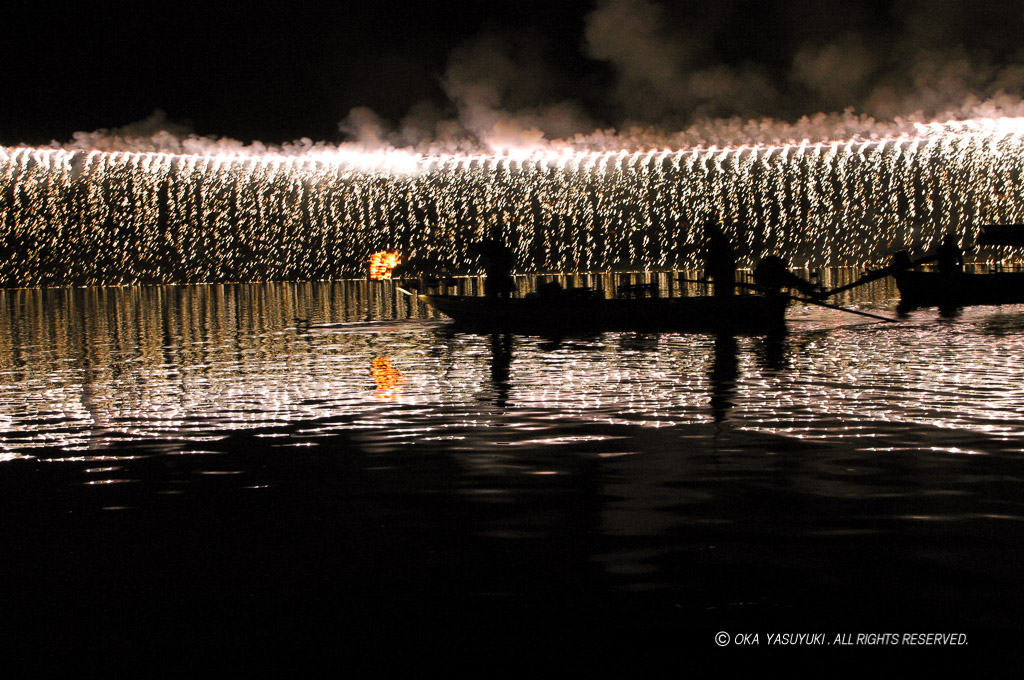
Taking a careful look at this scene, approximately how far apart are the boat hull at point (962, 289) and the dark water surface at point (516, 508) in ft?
68.9

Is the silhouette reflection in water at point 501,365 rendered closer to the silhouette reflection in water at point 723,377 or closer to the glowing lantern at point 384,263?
the silhouette reflection in water at point 723,377

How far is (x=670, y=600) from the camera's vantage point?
6645 mm

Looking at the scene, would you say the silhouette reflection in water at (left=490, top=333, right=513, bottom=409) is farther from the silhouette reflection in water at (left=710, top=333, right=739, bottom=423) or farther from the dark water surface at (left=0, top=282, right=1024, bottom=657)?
the silhouette reflection in water at (left=710, top=333, right=739, bottom=423)

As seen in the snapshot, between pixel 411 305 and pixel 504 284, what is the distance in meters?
22.6

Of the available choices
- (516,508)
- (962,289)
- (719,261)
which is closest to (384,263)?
(719,261)

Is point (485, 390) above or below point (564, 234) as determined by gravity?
below

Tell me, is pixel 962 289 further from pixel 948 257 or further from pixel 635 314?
pixel 635 314

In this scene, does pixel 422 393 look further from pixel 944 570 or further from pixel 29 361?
pixel 29 361

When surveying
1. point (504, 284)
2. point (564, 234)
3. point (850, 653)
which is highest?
point (564, 234)

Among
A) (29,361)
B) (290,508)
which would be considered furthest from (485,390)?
(29,361)

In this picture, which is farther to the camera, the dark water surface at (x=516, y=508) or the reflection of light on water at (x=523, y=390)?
the reflection of light on water at (x=523, y=390)

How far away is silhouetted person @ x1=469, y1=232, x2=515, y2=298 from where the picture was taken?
31.4 metres

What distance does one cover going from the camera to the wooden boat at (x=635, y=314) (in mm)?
29719

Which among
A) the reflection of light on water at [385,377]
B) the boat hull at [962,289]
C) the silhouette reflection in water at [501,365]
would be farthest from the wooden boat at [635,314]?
the boat hull at [962,289]
